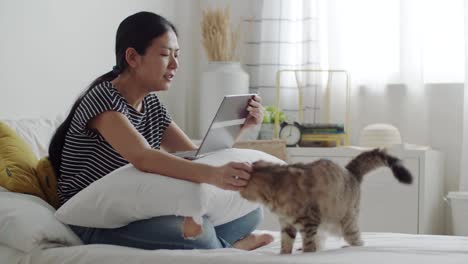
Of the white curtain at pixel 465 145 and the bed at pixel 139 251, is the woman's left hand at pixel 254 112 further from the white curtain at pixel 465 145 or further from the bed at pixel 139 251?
the white curtain at pixel 465 145

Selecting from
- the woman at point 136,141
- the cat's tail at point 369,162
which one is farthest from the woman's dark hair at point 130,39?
the cat's tail at point 369,162

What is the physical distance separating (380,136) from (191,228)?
70.1 inches

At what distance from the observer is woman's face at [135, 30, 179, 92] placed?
200 cm

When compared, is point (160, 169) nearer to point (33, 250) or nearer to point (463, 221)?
point (33, 250)

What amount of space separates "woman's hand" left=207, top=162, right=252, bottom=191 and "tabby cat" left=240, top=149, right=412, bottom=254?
0.04 feet

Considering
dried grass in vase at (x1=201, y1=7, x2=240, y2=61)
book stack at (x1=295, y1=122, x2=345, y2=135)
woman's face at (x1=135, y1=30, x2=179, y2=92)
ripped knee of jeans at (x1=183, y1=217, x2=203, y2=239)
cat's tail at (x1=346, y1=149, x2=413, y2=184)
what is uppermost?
dried grass in vase at (x1=201, y1=7, x2=240, y2=61)

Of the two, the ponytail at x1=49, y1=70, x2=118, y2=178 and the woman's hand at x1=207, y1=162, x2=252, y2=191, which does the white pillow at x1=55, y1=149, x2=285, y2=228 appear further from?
the ponytail at x1=49, y1=70, x2=118, y2=178

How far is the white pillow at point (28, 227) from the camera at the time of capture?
1708mm

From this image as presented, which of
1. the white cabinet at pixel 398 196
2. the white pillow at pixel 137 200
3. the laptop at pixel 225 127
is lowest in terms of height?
the white cabinet at pixel 398 196

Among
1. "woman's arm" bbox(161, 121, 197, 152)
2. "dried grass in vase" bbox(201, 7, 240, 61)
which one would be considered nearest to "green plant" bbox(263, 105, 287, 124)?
"dried grass in vase" bbox(201, 7, 240, 61)

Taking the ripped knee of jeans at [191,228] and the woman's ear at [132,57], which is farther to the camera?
the woman's ear at [132,57]

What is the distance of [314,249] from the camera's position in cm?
162

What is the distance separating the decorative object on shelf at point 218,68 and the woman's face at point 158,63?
4.95 ft

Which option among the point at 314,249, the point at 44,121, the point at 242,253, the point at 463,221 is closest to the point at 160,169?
the point at 242,253
